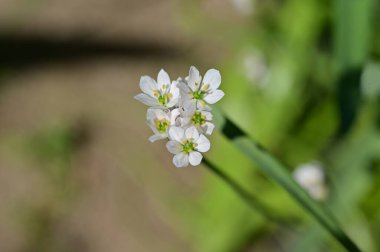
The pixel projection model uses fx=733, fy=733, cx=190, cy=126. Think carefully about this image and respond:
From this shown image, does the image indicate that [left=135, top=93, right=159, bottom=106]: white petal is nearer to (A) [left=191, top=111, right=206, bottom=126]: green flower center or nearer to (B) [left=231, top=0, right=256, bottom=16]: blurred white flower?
(A) [left=191, top=111, right=206, bottom=126]: green flower center

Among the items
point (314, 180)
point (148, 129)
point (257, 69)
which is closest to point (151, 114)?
point (314, 180)

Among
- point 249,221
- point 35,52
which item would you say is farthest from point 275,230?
point 35,52

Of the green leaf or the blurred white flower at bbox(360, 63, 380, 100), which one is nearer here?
the green leaf

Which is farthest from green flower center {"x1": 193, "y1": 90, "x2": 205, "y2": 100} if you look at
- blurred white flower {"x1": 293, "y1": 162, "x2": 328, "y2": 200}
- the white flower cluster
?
blurred white flower {"x1": 293, "y1": 162, "x2": 328, "y2": 200}

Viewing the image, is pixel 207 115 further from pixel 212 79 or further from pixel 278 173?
pixel 278 173

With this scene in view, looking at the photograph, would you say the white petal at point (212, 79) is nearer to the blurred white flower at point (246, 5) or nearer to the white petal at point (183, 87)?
the white petal at point (183, 87)

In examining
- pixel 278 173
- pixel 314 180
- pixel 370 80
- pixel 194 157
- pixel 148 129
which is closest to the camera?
pixel 194 157
